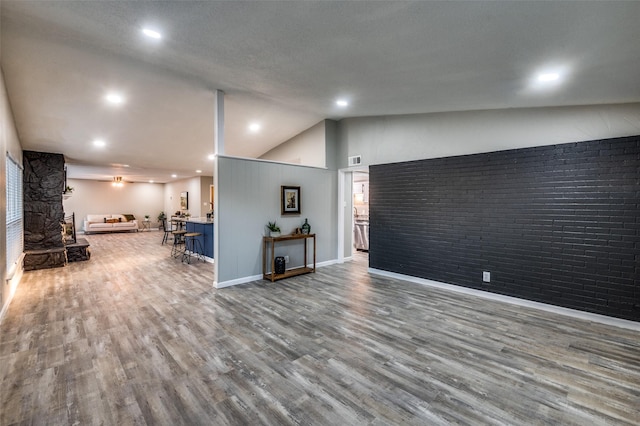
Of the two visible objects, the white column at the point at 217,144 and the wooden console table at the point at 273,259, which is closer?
the white column at the point at 217,144

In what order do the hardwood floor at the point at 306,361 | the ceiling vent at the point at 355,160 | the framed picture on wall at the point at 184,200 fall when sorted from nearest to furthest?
the hardwood floor at the point at 306,361 → the ceiling vent at the point at 355,160 → the framed picture on wall at the point at 184,200

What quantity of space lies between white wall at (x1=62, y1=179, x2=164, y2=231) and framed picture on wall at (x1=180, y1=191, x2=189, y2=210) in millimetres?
2530

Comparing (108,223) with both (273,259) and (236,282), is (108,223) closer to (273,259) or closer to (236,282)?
(236,282)

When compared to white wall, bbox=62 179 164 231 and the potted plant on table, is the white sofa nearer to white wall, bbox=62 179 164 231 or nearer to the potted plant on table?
white wall, bbox=62 179 164 231

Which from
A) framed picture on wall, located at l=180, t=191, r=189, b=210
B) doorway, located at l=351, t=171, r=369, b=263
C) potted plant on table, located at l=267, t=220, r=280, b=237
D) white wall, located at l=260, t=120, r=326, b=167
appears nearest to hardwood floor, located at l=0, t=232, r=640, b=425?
potted plant on table, located at l=267, t=220, r=280, b=237

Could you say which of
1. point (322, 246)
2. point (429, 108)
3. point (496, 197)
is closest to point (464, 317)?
point (496, 197)

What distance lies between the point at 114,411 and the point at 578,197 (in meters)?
4.95

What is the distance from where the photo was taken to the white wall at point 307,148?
645 cm

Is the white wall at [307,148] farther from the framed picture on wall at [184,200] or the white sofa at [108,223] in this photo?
the white sofa at [108,223]

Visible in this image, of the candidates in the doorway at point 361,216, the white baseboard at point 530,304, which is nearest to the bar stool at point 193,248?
the doorway at point 361,216

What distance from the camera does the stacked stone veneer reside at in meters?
6.36

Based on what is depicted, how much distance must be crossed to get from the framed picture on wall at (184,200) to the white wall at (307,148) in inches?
298

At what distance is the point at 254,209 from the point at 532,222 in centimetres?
421

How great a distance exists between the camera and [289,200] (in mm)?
5730
